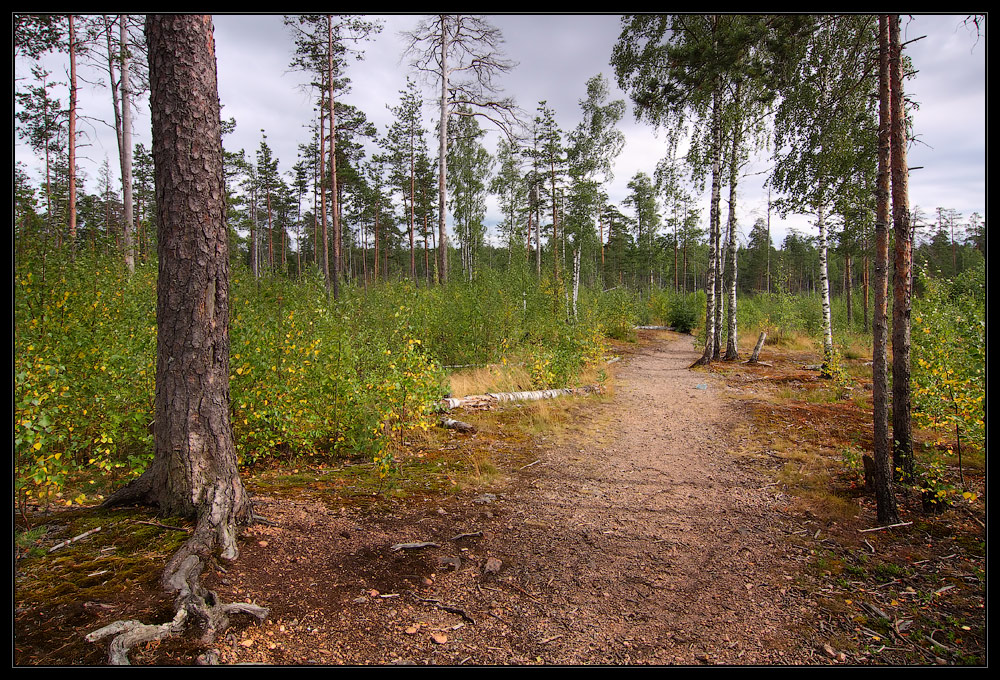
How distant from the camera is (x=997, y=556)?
2291mm

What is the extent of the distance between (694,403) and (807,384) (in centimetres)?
307

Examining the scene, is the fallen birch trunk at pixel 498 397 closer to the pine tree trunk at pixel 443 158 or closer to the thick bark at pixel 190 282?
the thick bark at pixel 190 282

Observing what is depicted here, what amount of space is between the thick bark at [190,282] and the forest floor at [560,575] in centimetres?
26

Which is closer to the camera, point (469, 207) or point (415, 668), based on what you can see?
point (415, 668)

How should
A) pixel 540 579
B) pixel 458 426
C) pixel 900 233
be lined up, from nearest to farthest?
pixel 540 579
pixel 900 233
pixel 458 426

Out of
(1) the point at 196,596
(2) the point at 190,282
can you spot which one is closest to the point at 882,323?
(1) the point at 196,596

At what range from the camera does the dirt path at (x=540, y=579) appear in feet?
7.00

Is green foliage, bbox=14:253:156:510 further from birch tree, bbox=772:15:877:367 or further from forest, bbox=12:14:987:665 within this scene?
birch tree, bbox=772:15:877:367

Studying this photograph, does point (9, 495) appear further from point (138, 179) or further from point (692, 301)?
point (138, 179)

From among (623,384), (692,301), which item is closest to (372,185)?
(692,301)

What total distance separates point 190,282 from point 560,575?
9.81 ft

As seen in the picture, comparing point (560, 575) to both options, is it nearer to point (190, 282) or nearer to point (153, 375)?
point (190, 282)

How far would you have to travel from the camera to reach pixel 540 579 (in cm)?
279

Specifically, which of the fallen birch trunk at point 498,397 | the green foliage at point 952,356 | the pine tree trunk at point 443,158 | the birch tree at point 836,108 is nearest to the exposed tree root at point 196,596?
the fallen birch trunk at point 498,397
